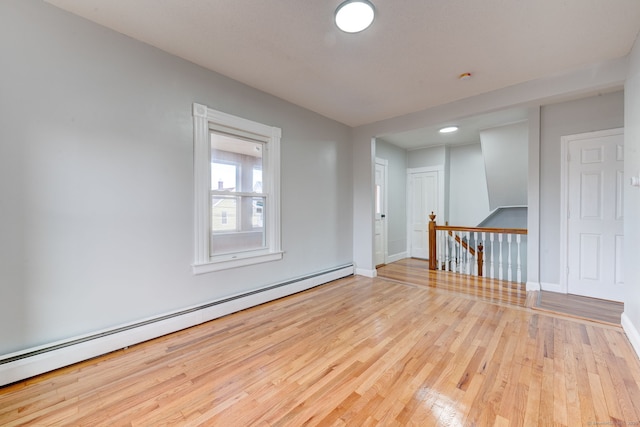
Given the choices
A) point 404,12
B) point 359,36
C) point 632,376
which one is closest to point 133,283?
point 359,36

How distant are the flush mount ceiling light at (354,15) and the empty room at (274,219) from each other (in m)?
0.02

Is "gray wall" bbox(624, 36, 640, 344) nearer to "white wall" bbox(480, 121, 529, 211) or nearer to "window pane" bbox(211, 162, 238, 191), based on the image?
"white wall" bbox(480, 121, 529, 211)

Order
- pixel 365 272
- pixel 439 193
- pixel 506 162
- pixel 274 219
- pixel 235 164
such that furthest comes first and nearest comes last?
pixel 439 193 < pixel 506 162 < pixel 365 272 < pixel 274 219 < pixel 235 164

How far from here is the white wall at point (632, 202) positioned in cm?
208

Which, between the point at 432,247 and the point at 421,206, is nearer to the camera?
the point at 432,247

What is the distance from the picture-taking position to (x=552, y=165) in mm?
3410

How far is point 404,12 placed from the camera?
6.19 ft

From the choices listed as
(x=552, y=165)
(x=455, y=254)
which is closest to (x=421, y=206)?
(x=455, y=254)

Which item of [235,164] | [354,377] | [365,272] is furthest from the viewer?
[365,272]

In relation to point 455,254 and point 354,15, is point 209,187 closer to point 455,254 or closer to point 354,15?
point 354,15

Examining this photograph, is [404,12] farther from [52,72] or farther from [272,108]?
[52,72]

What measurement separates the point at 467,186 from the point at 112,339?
6.35 meters

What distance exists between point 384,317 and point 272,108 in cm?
273

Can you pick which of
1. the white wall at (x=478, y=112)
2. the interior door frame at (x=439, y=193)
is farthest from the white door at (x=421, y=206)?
the white wall at (x=478, y=112)
